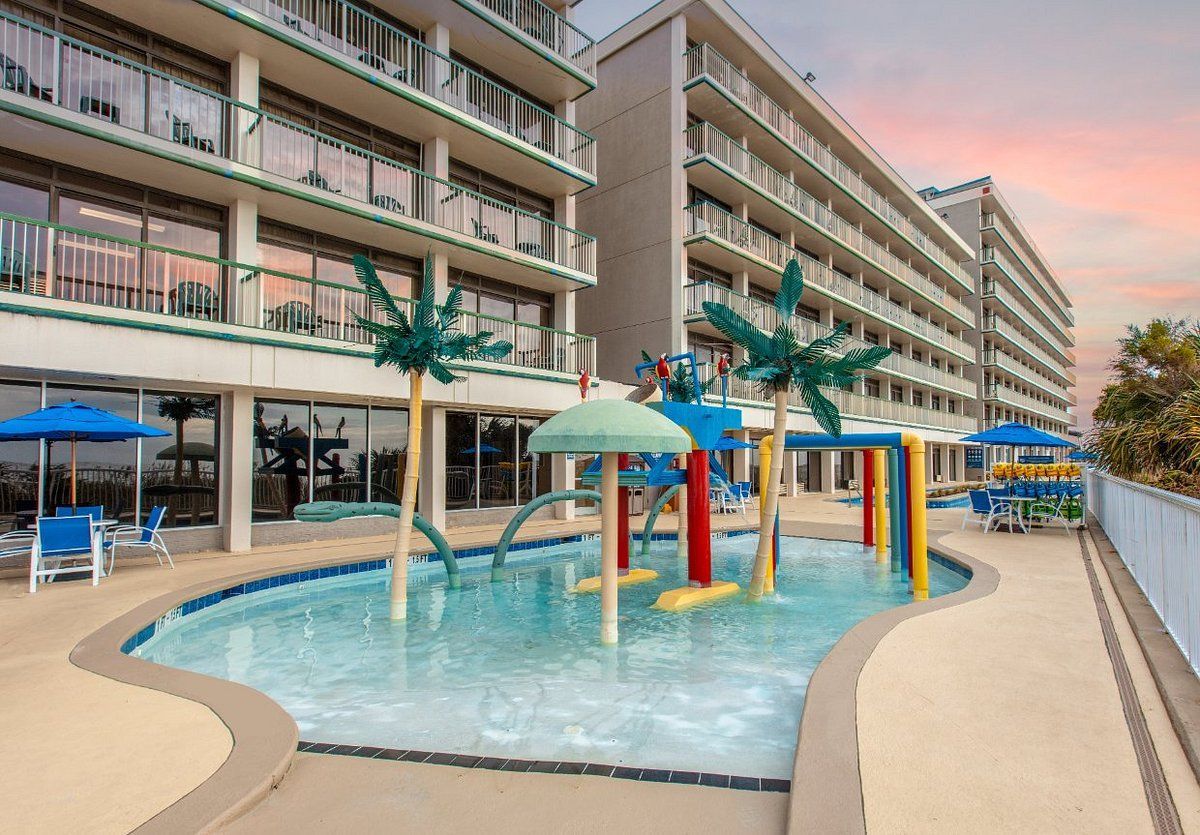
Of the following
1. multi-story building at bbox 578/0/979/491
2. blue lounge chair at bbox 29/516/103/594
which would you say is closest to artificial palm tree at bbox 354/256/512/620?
blue lounge chair at bbox 29/516/103/594

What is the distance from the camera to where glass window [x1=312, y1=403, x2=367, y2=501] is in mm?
13305

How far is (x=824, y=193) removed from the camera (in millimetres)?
29016

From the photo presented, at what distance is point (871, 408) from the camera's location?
29.9m

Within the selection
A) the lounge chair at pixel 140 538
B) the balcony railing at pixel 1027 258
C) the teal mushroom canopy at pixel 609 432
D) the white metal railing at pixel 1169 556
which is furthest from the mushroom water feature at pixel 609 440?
the balcony railing at pixel 1027 258

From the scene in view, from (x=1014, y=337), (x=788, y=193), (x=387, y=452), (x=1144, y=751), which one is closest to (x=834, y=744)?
(x=1144, y=751)

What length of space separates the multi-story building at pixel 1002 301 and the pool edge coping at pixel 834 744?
156 feet

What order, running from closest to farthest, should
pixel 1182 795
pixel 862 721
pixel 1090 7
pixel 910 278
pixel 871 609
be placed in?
pixel 1182 795 → pixel 862 721 → pixel 871 609 → pixel 1090 7 → pixel 910 278

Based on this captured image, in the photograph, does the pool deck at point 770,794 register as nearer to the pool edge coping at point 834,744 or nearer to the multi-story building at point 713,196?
the pool edge coping at point 834,744

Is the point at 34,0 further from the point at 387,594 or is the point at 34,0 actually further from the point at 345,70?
the point at 387,594

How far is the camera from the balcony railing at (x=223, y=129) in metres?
10.3

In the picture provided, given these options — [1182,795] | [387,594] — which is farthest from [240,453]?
[1182,795]

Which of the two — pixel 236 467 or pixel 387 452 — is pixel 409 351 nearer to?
pixel 236 467

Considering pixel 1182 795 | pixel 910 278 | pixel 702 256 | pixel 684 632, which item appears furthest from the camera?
pixel 910 278

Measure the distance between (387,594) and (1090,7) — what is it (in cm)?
1418
